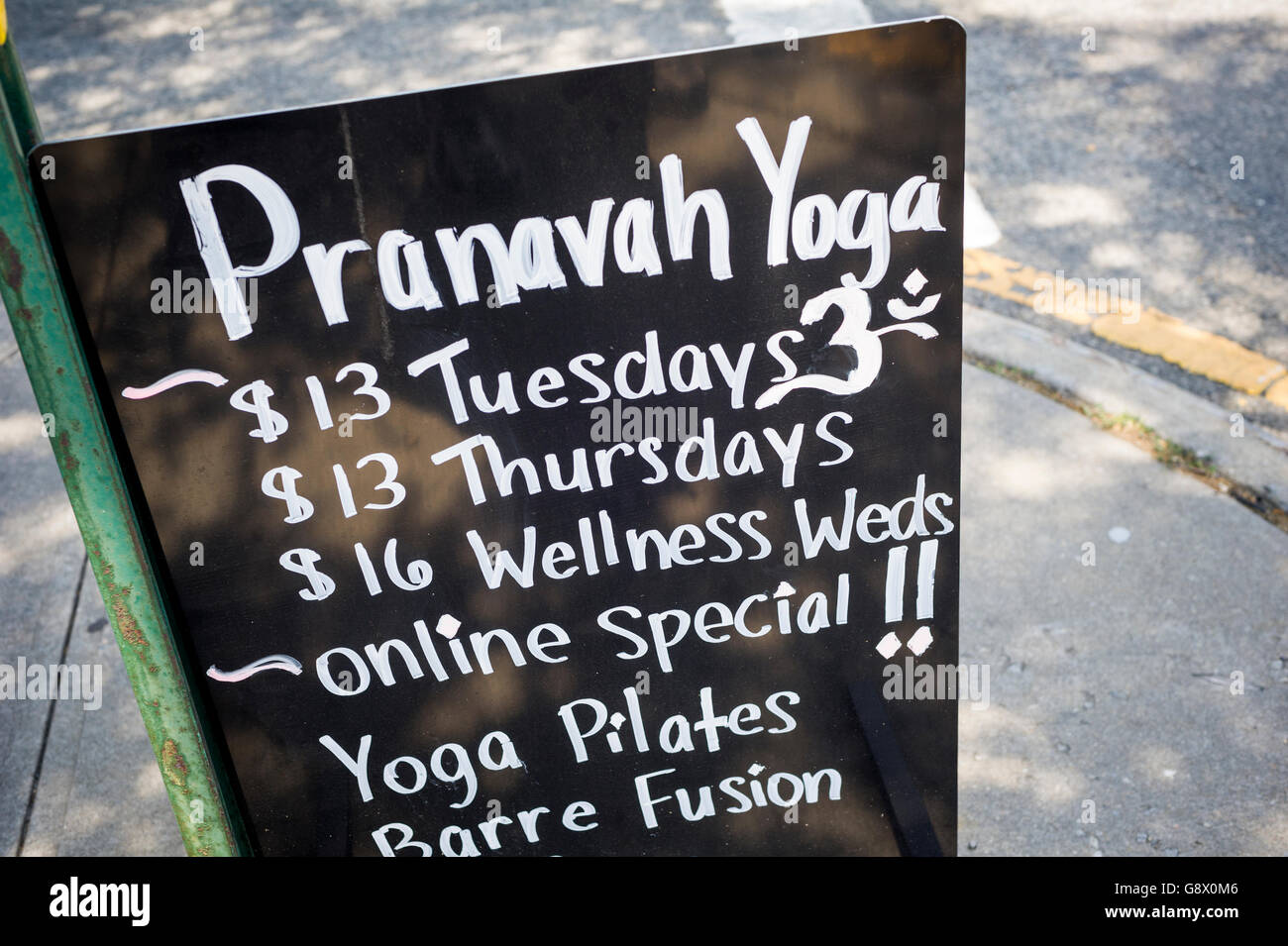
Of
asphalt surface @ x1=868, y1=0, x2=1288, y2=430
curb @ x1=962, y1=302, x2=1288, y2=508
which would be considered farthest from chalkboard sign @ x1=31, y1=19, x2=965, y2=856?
asphalt surface @ x1=868, y1=0, x2=1288, y2=430

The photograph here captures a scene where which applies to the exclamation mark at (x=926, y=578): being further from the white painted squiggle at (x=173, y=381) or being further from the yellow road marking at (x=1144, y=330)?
the yellow road marking at (x=1144, y=330)

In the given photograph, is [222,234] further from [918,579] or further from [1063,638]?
[1063,638]

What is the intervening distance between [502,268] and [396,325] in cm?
16

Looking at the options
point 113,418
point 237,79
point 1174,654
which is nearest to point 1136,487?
point 1174,654

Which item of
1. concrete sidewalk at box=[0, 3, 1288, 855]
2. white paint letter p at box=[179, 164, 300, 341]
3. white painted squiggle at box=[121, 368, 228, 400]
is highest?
white paint letter p at box=[179, 164, 300, 341]

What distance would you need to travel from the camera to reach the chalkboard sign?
1479 mm

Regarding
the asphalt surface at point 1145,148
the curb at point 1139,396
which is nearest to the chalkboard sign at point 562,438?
the curb at point 1139,396

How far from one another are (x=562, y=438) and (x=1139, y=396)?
2748 millimetres

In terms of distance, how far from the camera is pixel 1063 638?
311cm

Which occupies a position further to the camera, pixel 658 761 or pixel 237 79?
pixel 237 79

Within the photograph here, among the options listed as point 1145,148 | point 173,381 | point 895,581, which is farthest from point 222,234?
point 1145,148

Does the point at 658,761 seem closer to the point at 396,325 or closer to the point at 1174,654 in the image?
the point at 396,325

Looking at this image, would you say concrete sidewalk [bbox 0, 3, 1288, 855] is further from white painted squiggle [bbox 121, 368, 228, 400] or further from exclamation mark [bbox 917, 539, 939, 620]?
white painted squiggle [bbox 121, 368, 228, 400]

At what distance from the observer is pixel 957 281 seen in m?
1.64
